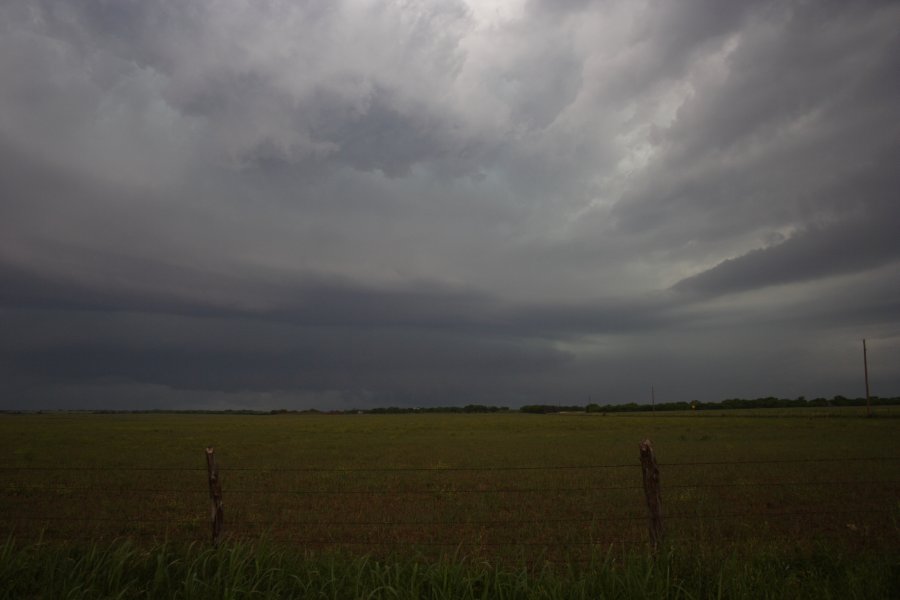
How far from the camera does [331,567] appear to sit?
226 inches

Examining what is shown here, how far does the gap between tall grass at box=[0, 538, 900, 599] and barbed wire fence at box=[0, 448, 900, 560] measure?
3.90ft

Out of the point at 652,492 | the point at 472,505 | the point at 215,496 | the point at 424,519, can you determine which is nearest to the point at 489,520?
the point at 424,519

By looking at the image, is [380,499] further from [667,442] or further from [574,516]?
[667,442]

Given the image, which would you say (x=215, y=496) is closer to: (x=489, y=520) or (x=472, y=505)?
(x=489, y=520)

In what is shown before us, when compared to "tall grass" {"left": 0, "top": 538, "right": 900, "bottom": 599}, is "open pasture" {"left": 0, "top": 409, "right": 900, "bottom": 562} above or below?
below

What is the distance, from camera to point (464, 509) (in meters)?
15.5

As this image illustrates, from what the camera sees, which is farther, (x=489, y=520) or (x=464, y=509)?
(x=464, y=509)

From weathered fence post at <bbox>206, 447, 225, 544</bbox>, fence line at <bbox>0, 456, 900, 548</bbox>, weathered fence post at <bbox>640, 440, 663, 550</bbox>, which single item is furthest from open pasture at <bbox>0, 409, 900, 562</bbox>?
weathered fence post at <bbox>206, 447, 225, 544</bbox>

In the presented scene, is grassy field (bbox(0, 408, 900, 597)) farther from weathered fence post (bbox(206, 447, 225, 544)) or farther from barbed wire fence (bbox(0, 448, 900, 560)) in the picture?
weathered fence post (bbox(206, 447, 225, 544))

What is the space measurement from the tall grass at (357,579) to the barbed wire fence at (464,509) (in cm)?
119

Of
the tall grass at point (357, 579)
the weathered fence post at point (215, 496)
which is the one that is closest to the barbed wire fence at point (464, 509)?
the weathered fence post at point (215, 496)

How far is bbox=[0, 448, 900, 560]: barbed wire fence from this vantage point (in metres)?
11.5

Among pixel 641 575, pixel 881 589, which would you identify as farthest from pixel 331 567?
pixel 881 589

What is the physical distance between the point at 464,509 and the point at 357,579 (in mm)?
10467
